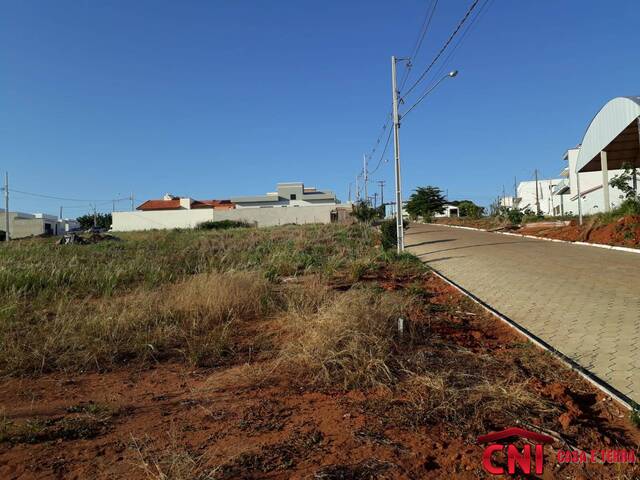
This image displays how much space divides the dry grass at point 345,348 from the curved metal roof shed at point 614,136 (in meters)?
15.9

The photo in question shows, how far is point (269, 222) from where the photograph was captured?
62.1m

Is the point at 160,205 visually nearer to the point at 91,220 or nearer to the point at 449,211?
the point at 91,220

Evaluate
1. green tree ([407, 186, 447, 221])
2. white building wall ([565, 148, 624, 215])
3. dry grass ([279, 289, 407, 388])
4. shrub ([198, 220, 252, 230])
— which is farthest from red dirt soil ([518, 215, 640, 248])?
green tree ([407, 186, 447, 221])

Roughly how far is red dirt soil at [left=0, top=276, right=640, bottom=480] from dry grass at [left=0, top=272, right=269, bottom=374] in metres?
0.39

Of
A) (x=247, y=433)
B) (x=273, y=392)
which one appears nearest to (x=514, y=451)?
(x=247, y=433)

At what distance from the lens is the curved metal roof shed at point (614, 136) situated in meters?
16.2

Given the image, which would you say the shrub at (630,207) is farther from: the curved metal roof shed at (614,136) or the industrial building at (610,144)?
the curved metal roof shed at (614,136)

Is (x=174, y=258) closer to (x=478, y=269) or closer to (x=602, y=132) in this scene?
(x=478, y=269)

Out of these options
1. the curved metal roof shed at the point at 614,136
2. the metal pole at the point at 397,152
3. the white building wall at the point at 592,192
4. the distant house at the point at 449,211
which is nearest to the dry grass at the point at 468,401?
the metal pole at the point at 397,152

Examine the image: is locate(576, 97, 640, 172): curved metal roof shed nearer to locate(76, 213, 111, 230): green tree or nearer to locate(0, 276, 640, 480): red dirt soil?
locate(0, 276, 640, 480): red dirt soil

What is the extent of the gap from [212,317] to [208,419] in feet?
9.50

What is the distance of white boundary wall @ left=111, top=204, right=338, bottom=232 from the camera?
61.6 meters

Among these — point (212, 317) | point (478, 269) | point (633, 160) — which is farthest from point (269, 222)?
point (212, 317)

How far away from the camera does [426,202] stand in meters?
81.4
